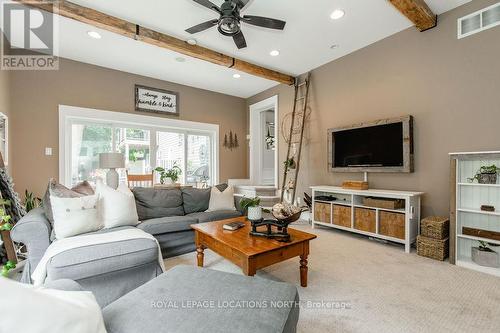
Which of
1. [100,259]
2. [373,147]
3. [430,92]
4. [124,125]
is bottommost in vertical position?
[100,259]

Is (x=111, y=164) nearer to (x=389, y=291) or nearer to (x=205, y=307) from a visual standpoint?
(x=205, y=307)

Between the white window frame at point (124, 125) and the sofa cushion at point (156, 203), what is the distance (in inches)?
79.8

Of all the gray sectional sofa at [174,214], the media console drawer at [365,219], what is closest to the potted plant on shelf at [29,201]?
the gray sectional sofa at [174,214]

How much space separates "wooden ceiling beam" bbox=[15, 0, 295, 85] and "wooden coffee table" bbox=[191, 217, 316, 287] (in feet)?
8.88

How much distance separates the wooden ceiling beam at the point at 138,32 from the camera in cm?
265

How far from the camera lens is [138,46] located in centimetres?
374

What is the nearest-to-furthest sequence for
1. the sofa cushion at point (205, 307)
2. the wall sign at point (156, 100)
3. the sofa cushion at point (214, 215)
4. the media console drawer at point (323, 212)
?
1. the sofa cushion at point (205, 307)
2. the sofa cushion at point (214, 215)
3. the media console drawer at point (323, 212)
4. the wall sign at point (156, 100)

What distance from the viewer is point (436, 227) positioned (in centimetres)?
273

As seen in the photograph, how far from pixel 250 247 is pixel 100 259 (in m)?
1.09

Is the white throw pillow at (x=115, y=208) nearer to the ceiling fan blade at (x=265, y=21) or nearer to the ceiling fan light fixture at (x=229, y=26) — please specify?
the ceiling fan light fixture at (x=229, y=26)

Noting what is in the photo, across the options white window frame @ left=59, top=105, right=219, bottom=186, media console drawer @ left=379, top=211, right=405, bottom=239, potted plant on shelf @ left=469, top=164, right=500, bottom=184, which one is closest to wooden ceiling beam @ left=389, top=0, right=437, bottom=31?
potted plant on shelf @ left=469, top=164, right=500, bottom=184

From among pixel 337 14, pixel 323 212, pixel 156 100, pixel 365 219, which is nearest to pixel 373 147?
pixel 365 219

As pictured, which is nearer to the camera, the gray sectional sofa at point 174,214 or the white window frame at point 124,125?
the gray sectional sofa at point 174,214

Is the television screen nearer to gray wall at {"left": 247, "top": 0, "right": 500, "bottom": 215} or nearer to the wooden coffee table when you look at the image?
gray wall at {"left": 247, "top": 0, "right": 500, "bottom": 215}
